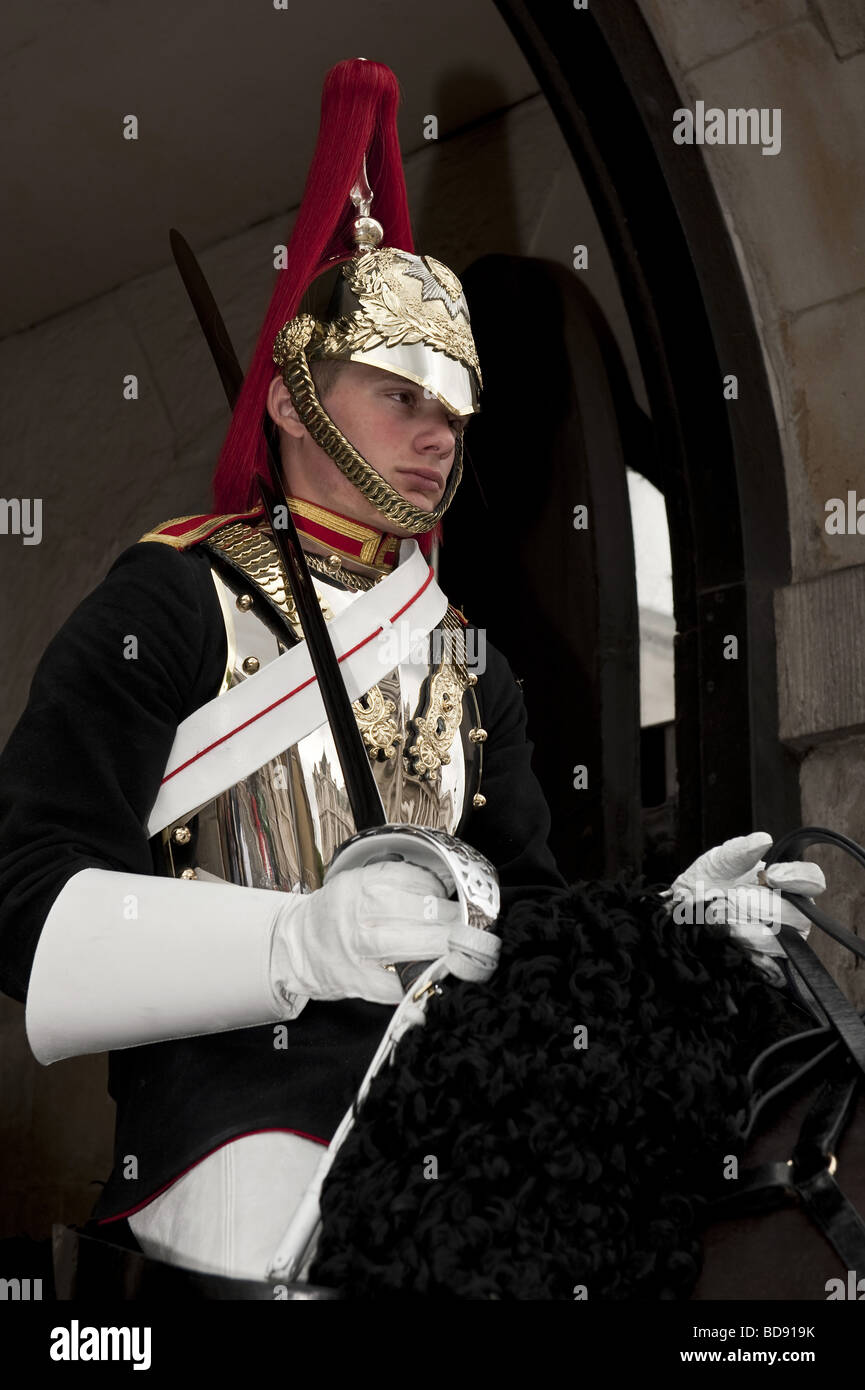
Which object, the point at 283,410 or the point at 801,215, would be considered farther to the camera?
the point at 801,215

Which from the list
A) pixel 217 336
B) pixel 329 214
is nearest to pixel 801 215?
pixel 329 214

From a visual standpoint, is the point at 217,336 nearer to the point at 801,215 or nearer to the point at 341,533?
the point at 341,533

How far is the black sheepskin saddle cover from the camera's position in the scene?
50.8 inches

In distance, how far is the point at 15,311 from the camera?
3729 millimetres

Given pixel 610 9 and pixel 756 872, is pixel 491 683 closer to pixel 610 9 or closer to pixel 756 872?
pixel 756 872

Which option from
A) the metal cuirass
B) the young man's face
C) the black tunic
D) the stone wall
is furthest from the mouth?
the stone wall

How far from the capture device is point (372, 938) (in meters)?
1.38

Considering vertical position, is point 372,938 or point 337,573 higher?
point 337,573

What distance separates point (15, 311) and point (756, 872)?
2.57 meters

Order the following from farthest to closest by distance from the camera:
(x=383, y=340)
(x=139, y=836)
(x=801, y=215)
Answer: (x=801, y=215)
(x=383, y=340)
(x=139, y=836)

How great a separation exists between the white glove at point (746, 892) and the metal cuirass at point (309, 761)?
0.30 meters

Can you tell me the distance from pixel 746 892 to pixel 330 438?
24.5 inches

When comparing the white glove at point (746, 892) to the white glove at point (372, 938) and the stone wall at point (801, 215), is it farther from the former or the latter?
the stone wall at point (801, 215)

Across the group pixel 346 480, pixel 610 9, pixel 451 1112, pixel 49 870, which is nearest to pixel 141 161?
pixel 610 9
